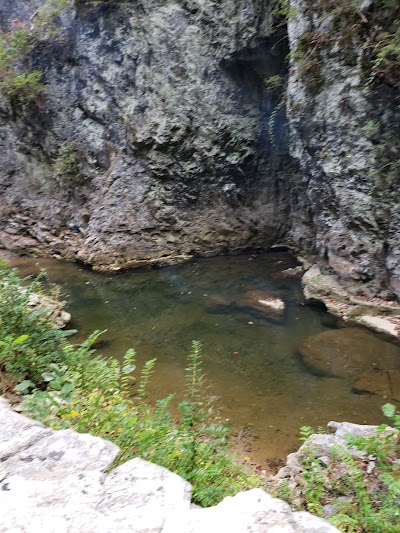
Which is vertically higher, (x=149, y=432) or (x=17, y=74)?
(x=17, y=74)

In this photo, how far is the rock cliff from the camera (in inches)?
326

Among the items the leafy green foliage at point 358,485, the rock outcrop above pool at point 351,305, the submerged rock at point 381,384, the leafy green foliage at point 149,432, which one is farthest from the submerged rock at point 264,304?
the leafy green foliage at point 149,432

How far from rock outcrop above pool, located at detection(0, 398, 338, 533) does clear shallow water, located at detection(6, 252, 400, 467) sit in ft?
8.41

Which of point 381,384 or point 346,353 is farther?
point 346,353

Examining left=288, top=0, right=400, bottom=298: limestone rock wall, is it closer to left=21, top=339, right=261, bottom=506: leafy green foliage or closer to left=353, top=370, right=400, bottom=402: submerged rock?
left=353, top=370, right=400, bottom=402: submerged rock

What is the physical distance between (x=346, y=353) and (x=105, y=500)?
508 centimetres

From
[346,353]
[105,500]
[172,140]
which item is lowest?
[346,353]

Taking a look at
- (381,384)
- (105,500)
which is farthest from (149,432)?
(381,384)

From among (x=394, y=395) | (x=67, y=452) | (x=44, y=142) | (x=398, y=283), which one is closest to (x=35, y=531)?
(x=67, y=452)

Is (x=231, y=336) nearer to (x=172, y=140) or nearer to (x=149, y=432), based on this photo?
(x=149, y=432)

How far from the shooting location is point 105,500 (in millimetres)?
1759

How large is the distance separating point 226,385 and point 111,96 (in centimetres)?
920

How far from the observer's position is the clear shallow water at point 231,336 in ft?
15.8

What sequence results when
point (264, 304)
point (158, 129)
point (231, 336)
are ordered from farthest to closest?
point (158, 129), point (264, 304), point (231, 336)
